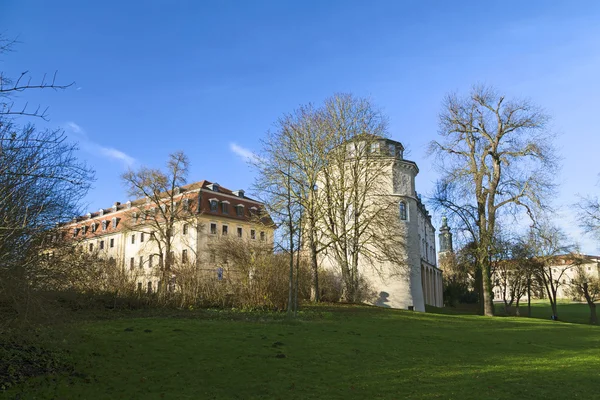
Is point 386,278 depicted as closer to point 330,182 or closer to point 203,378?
point 330,182

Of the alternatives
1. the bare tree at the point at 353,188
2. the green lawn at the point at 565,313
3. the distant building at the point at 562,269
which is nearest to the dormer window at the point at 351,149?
the bare tree at the point at 353,188

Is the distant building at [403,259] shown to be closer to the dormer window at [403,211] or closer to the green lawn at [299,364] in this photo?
the dormer window at [403,211]

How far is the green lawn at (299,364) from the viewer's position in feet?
31.1

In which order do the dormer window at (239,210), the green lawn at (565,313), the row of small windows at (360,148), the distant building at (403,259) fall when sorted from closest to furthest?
1. the row of small windows at (360,148)
2. the distant building at (403,259)
3. the green lawn at (565,313)
4. the dormer window at (239,210)

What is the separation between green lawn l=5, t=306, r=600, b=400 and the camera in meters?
9.47

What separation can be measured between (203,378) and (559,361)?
9938mm

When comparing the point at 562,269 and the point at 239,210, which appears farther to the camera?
the point at 239,210

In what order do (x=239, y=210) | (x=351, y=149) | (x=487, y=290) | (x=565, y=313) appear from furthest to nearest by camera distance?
(x=239, y=210), (x=565, y=313), (x=487, y=290), (x=351, y=149)

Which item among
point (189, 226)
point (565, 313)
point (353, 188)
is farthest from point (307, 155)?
point (565, 313)

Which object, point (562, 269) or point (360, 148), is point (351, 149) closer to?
point (360, 148)

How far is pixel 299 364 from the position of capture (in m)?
11.8

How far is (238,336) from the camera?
14.8 m

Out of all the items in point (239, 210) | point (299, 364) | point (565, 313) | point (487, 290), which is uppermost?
point (239, 210)

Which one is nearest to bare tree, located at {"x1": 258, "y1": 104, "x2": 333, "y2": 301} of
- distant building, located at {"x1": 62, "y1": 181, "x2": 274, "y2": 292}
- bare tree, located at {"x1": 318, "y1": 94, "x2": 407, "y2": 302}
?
bare tree, located at {"x1": 318, "y1": 94, "x2": 407, "y2": 302}
